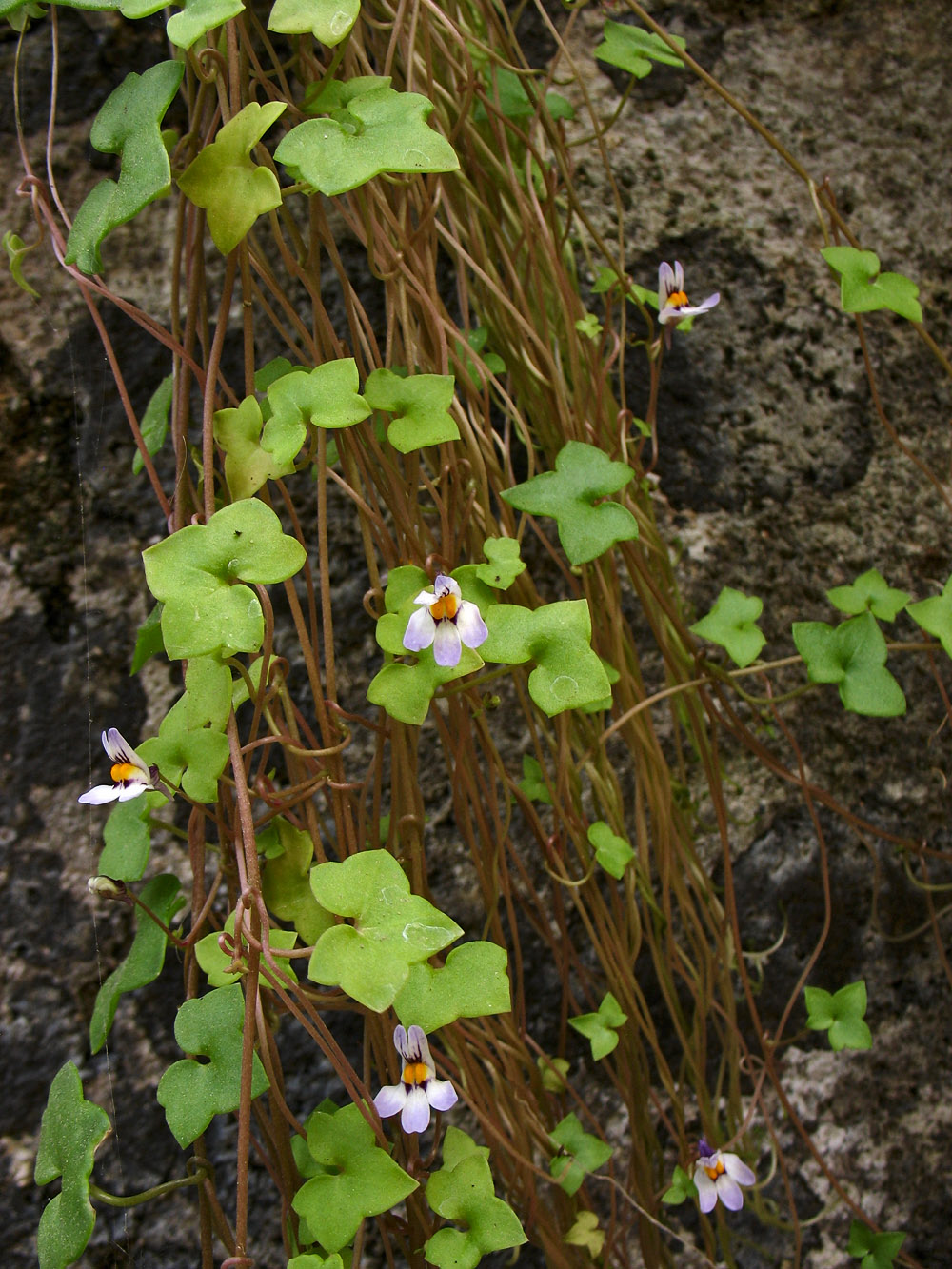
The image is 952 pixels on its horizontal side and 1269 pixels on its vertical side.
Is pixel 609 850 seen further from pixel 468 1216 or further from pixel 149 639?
pixel 149 639

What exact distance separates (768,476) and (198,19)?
0.67 meters

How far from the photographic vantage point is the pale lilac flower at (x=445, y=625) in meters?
0.57

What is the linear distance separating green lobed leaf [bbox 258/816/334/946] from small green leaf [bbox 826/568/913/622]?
1.72 ft

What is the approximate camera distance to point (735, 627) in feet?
2.69

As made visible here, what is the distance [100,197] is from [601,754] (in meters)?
0.59

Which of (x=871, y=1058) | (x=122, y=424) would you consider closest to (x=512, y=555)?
(x=122, y=424)

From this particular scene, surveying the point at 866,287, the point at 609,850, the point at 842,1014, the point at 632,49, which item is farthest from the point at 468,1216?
the point at 632,49

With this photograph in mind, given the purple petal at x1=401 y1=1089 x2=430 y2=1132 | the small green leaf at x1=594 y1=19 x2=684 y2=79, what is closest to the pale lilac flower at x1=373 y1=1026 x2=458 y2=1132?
the purple petal at x1=401 y1=1089 x2=430 y2=1132

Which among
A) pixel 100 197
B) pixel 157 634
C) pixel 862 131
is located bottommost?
pixel 157 634

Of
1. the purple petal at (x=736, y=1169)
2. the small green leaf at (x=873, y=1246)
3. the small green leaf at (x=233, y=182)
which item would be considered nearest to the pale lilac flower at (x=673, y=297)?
the small green leaf at (x=233, y=182)

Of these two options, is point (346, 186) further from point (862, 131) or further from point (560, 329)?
point (862, 131)

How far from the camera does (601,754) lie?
0.85m

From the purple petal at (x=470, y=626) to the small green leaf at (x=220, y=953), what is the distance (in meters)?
0.23

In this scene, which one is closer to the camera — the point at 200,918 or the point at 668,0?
the point at 200,918
